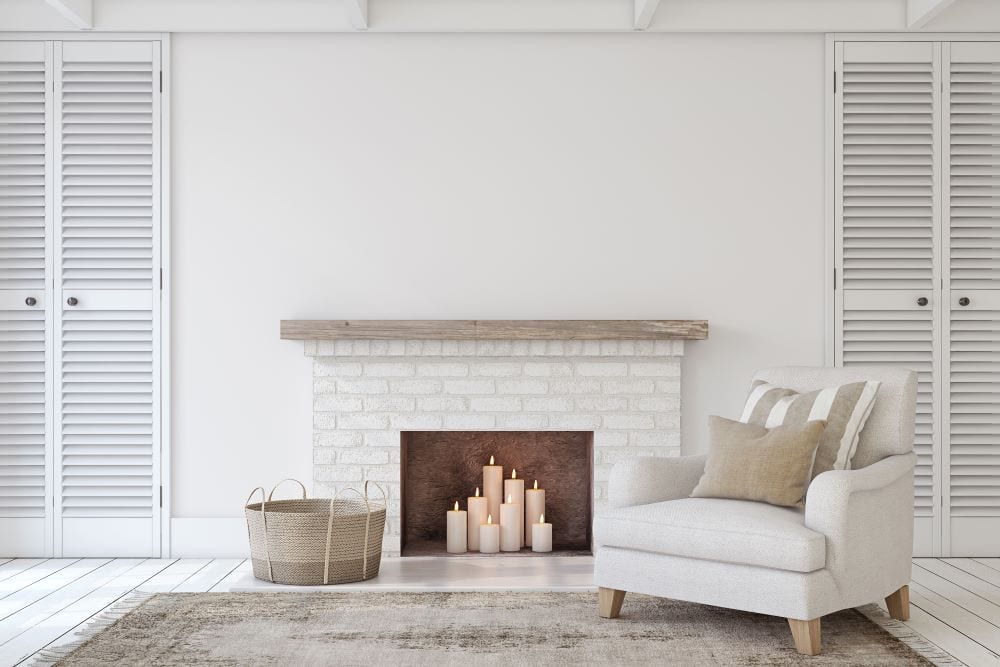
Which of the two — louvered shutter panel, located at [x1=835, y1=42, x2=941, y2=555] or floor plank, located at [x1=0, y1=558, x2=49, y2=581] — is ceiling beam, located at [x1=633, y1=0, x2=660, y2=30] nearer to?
louvered shutter panel, located at [x1=835, y1=42, x2=941, y2=555]

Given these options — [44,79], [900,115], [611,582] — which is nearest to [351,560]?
[611,582]

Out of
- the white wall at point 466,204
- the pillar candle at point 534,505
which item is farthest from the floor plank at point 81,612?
the pillar candle at point 534,505

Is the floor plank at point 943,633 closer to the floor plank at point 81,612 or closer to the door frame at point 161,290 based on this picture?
the floor plank at point 81,612

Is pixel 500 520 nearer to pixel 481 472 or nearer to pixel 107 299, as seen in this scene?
pixel 481 472

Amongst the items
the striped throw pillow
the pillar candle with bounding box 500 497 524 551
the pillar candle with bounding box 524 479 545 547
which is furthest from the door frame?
the striped throw pillow

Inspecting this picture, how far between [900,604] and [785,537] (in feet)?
2.57

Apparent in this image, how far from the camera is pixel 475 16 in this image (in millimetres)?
4465

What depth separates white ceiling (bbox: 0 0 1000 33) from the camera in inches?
176

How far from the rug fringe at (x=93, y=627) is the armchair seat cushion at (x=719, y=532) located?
1705mm

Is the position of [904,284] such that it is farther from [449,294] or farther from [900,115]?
[449,294]

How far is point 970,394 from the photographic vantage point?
14.8 feet

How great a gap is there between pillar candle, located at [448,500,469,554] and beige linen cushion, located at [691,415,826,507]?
4.59 ft

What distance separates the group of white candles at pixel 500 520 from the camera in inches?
176

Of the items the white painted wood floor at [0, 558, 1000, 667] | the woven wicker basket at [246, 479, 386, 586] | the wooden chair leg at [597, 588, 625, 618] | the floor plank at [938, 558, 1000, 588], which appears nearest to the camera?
the white painted wood floor at [0, 558, 1000, 667]
